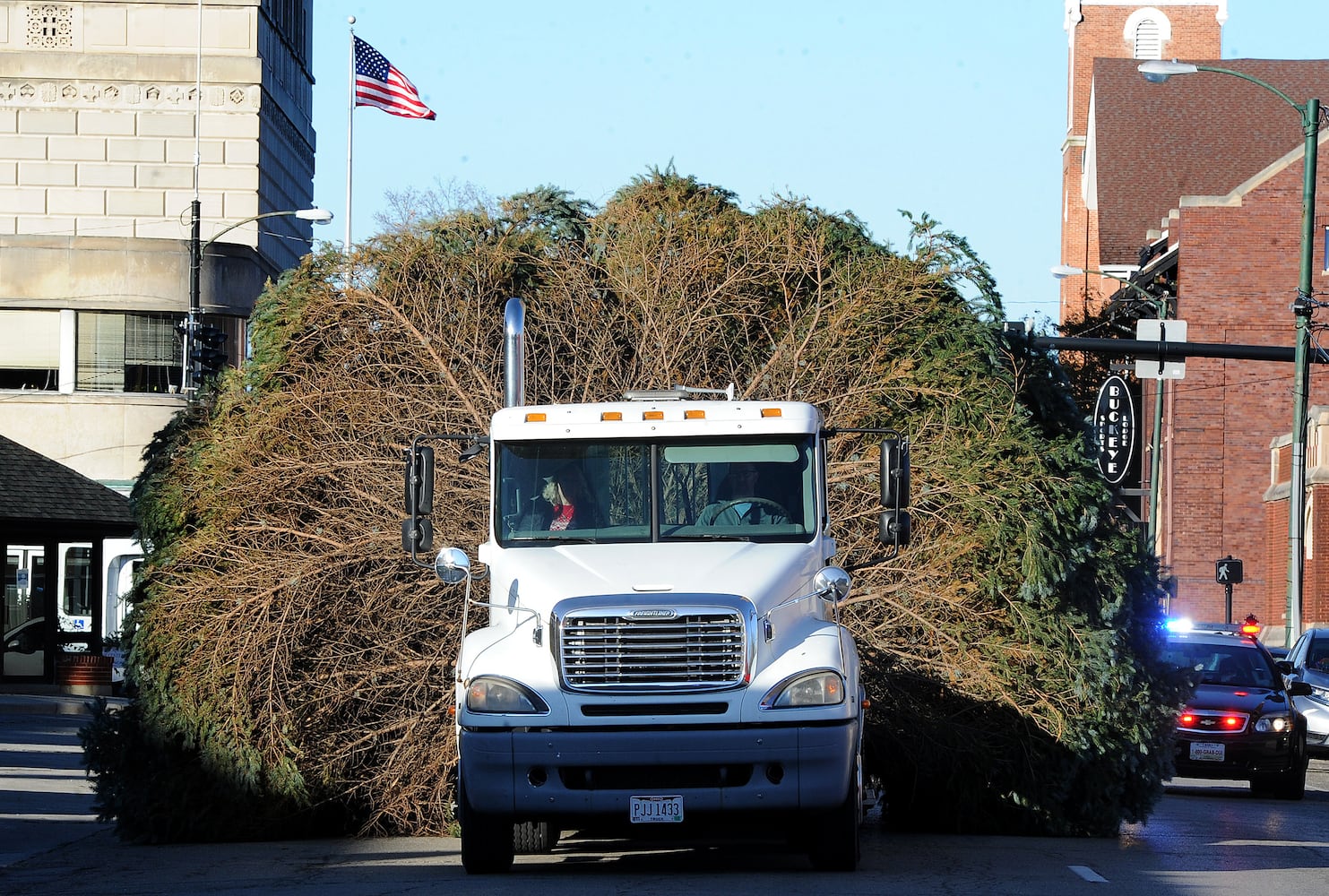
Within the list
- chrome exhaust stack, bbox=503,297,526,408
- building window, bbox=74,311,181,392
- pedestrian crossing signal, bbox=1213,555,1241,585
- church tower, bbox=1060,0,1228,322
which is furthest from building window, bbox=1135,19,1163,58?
chrome exhaust stack, bbox=503,297,526,408

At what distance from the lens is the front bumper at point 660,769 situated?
36.0 ft

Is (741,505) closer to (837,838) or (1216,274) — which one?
(837,838)

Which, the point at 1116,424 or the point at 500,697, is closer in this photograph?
the point at 500,697

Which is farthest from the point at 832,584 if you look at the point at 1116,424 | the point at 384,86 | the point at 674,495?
Answer: the point at 1116,424

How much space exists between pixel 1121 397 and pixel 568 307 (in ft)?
106

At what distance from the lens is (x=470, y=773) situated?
1109 cm

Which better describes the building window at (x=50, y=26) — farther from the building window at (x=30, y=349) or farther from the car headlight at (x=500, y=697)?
the car headlight at (x=500, y=697)

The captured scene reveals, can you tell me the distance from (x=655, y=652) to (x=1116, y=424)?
37530mm

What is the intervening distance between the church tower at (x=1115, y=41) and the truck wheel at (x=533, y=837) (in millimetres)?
68029

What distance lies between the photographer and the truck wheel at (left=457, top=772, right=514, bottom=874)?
11484 mm

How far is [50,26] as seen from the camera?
46906mm

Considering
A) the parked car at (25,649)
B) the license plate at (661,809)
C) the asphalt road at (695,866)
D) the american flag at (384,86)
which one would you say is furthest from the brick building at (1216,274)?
the license plate at (661,809)

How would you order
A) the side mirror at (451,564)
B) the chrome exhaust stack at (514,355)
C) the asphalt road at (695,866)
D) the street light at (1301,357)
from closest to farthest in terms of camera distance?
the asphalt road at (695,866)
the side mirror at (451,564)
the chrome exhaust stack at (514,355)
the street light at (1301,357)

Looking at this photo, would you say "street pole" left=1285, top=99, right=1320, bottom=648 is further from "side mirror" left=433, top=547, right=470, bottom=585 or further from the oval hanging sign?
"side mirror" left=433, top=547, right=470, bottom=585
